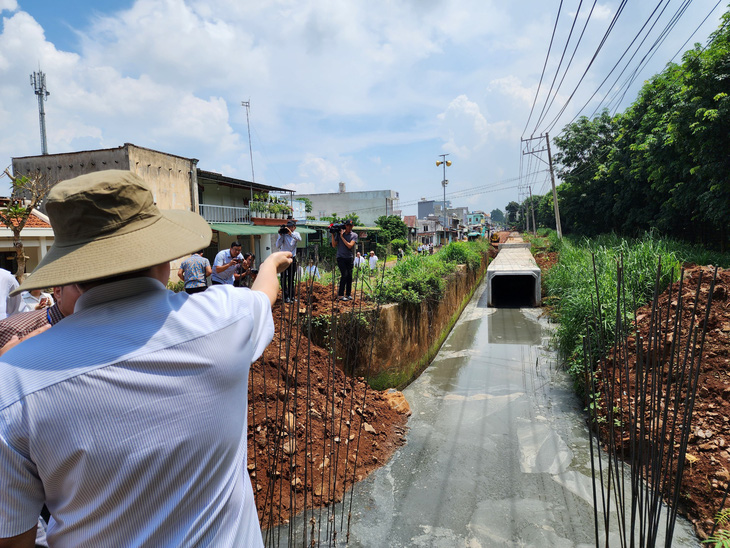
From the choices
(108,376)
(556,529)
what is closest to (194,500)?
(108,376)

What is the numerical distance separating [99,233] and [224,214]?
68.2 feet

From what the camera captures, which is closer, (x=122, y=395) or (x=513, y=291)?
(x=122, y=395)

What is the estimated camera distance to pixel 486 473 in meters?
5.17

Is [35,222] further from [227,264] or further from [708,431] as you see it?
[708,431]

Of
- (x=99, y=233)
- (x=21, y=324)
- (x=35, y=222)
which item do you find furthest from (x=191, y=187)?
(x=99, y=233)

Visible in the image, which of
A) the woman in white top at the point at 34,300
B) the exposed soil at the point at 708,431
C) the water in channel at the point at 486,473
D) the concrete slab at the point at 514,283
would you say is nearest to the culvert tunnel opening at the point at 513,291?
the concrete slab at the point at 514,283

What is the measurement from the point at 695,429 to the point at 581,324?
10.2 feet

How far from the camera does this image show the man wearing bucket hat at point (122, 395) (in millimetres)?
862

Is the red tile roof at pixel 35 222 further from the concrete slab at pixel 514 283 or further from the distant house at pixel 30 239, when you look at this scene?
the concrete slab at pixel 514 283

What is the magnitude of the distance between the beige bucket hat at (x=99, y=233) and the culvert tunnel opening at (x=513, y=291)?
612 inches

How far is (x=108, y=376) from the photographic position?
0.89 m

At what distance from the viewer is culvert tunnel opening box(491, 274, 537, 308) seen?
1637 centimetres

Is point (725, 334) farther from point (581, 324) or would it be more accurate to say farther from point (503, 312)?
point (503, 312)

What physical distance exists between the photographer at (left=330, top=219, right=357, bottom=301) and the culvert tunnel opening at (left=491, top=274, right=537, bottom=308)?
9.80 meters
